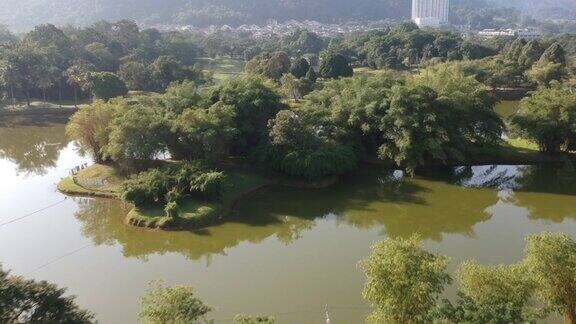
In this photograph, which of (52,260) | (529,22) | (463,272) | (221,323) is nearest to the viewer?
(463,272)

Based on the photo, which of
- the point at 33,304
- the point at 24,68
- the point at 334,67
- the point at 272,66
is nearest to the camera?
the point at 33,304

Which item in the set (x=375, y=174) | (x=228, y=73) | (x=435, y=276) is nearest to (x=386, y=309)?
(x=435, y=276)

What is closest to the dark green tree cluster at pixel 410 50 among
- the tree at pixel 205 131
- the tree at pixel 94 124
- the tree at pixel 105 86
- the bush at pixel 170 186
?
the tree at pixel 105 86

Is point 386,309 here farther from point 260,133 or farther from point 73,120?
point 73,120

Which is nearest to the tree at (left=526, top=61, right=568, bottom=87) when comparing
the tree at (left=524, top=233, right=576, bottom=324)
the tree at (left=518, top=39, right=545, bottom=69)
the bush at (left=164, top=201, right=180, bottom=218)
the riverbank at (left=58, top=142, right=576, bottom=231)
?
the tree at (left=518, top=39, right=545, bottom=69)

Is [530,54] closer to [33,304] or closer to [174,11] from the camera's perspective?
[33,304]

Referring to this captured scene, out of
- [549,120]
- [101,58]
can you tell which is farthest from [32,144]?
[549,120]
